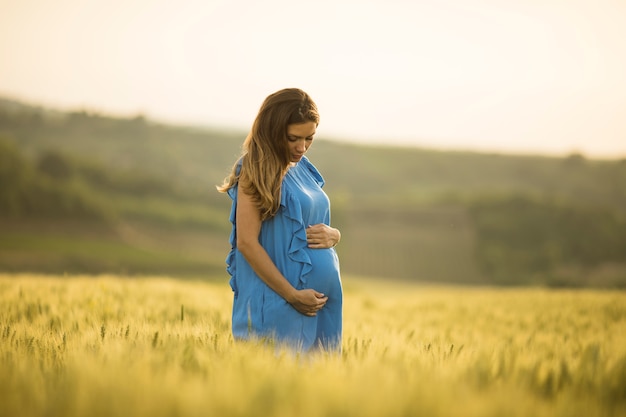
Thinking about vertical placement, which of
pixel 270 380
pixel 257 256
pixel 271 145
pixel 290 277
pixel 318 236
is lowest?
pixel 270 380

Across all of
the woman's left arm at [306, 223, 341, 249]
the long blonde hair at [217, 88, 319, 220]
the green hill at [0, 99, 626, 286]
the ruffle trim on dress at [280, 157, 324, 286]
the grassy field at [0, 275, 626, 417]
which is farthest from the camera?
the green hill at [0, 99, 626, 286]

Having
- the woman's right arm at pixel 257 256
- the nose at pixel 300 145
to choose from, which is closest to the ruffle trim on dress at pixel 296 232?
→ the woman's right arm at pixel 257 256

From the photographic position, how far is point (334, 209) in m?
92.8

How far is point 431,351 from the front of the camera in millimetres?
3311

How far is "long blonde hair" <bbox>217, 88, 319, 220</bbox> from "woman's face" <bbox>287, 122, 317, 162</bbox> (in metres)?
0.02

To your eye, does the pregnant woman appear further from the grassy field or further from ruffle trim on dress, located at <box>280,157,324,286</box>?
the grassy field

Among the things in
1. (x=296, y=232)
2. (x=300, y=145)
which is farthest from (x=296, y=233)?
(x=300, y=145)

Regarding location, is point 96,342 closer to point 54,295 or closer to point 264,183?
point 264,183

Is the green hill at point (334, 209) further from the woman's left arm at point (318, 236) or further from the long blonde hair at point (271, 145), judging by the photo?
the long blonde hair at point (271, 145)

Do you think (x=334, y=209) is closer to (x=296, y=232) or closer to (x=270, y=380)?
(x=296, y=232)

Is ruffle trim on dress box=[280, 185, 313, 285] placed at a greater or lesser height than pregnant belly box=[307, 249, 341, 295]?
greater

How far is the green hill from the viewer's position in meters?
67.1

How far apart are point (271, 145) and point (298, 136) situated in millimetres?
154

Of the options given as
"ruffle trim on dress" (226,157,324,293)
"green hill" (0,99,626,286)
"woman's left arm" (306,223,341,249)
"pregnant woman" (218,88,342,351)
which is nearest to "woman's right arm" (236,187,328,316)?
"pregnant woman" (218,88,342,351)
